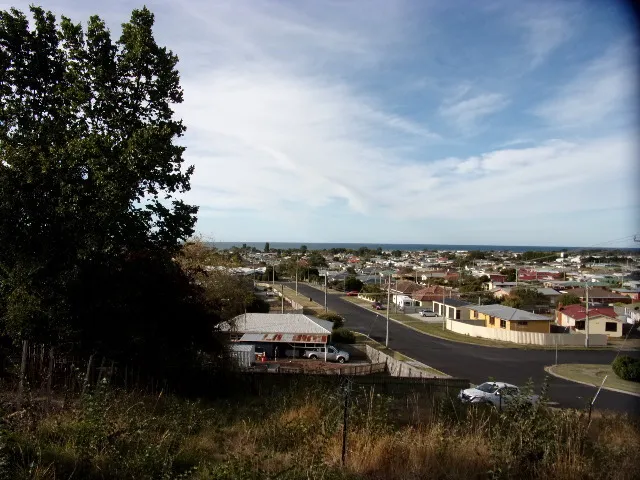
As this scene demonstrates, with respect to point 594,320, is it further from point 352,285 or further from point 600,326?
point 352,285

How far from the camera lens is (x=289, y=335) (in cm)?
2444

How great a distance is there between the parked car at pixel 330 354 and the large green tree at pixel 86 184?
14290 mm

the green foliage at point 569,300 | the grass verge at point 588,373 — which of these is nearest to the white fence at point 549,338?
the grass verge at point 588,373

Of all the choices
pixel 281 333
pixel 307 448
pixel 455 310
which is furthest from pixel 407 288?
pixel 307 448

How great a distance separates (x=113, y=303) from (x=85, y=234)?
1293 millimetres

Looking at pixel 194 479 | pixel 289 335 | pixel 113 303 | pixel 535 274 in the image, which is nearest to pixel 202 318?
pixel 113 303

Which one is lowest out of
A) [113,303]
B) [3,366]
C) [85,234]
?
[3,366]

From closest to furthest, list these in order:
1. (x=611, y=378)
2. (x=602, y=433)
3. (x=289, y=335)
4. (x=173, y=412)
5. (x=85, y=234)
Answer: (x=602, y=433), (x=173, y=412), (x=85, y=234), (x=611, y=378), (x=289, y=335)

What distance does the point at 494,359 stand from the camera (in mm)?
25234

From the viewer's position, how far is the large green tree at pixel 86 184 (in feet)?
25.9

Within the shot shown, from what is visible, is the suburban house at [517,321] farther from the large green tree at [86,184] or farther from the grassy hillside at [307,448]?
the grassy hillside at [307,448]

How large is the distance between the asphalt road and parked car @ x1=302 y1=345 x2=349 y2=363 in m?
3.75

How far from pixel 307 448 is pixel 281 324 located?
2189 centimetres

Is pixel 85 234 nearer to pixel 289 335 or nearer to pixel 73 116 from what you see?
pixel 73 116
